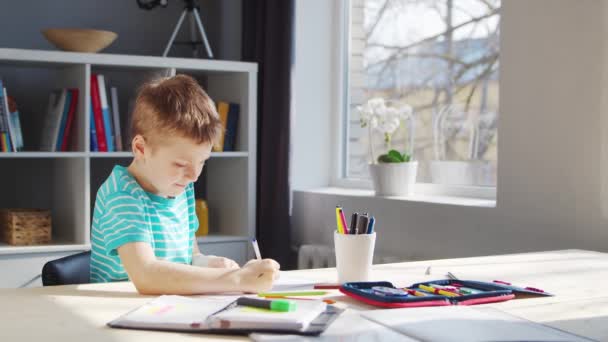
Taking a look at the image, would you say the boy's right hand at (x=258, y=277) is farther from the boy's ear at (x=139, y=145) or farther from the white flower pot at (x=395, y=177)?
the white flower pot at (x=395, y=177)

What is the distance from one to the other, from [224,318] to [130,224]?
44cm

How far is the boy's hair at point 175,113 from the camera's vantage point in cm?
146

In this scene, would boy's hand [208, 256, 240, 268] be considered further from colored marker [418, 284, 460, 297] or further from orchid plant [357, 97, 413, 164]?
orchid plant [357, 97, 413, 164]

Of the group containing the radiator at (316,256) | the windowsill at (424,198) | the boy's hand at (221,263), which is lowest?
the radiator at (316,256)

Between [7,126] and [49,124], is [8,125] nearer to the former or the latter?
[7,126]

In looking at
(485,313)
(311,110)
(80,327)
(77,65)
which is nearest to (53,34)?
(77,65)

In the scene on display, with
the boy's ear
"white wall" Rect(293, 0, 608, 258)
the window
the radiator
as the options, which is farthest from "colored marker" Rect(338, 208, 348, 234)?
the radiator

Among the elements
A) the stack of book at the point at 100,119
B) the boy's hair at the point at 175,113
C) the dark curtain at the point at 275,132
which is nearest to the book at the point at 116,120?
the stack of book at the point at 100,119

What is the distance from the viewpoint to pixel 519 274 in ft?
4.93

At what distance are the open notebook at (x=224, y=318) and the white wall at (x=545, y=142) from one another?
1077 millimetres

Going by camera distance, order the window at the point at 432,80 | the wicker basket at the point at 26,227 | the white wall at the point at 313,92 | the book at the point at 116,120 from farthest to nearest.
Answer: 1. the white wall at the point at 313,92
2. the book at the point at 116,120
3. the wicker basket at the point at 26,227
4. the window at the point at 432,80

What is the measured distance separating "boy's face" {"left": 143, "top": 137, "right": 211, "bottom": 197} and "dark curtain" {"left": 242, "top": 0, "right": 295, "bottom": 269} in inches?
65.2

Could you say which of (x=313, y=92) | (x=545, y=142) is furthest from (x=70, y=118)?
(x=545, y=142)

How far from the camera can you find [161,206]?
1584 millimetres
